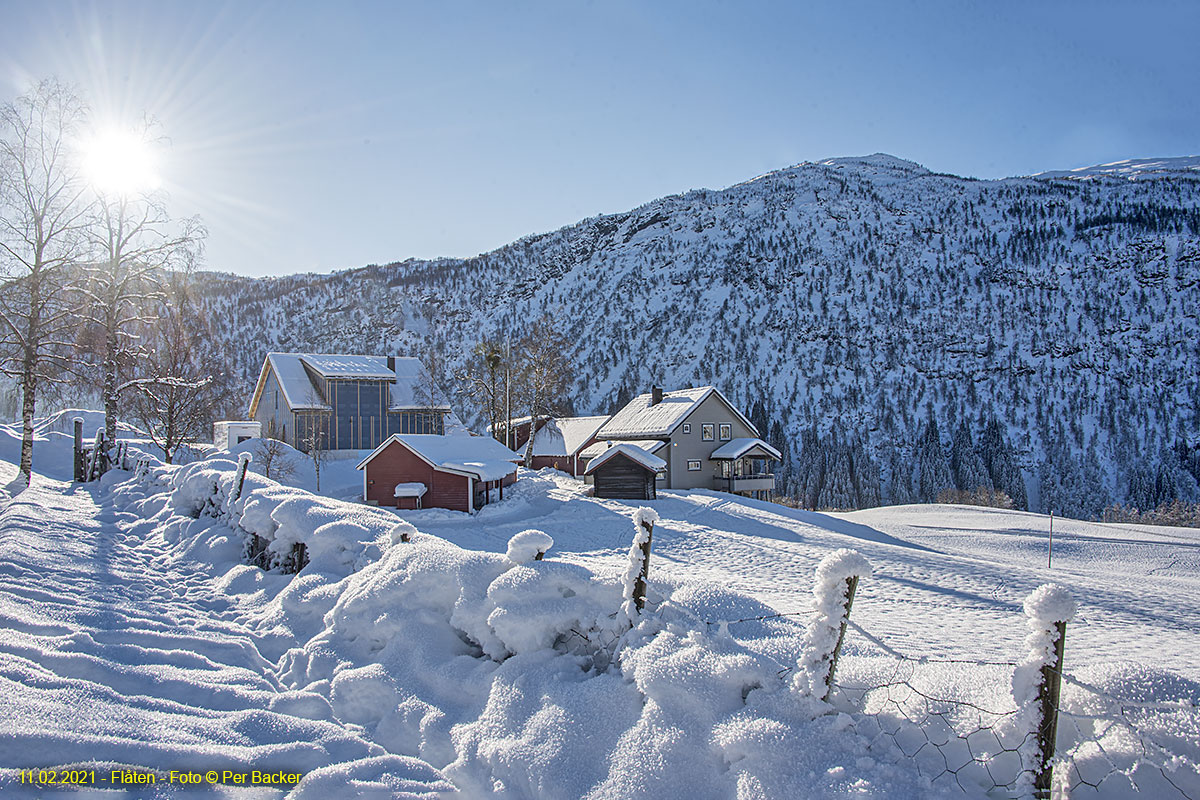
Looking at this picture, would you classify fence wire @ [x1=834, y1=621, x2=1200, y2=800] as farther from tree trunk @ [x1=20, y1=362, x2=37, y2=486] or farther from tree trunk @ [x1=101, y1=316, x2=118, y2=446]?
tree trunk @ [x1=101, y1=316, x2=118, y2=446]

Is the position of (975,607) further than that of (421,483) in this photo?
No

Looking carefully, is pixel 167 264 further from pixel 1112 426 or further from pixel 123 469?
pixel 1112 426

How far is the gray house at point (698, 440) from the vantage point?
37875 millimetres

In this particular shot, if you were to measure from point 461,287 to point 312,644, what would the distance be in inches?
6953

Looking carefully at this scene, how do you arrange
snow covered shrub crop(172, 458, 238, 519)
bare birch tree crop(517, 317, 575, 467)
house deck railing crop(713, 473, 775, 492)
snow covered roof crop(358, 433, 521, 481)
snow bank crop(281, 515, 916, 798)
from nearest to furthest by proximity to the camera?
1. snow bank crop(281, 515, 916, 798)
2. snow covered shrub crop(172, 458, 238, 519)
3. snow covered roof crop(358, 433, 521, 481)
4. bare birch tree crop(517, 317, 575, 467)
5. house deck railing crop(713, 473, 775, 492)

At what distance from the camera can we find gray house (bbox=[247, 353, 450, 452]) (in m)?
38.3

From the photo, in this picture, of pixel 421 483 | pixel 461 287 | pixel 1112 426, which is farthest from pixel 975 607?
pixel 461 287

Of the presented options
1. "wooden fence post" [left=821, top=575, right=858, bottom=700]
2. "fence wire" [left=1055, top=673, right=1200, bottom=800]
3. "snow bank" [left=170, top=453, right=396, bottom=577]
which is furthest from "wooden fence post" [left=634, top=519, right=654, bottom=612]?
"snow bank" [left=170, top=453, right=396, bottom=577]

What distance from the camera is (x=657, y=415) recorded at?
131ft

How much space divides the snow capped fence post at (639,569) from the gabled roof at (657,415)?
1295 inches

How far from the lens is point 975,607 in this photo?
13.0m

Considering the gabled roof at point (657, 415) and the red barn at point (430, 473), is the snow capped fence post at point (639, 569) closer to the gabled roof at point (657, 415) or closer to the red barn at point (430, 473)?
the red barn at point (430, 473)

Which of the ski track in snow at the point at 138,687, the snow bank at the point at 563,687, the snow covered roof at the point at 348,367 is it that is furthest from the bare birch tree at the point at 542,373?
the snow bank at the point at 563,687

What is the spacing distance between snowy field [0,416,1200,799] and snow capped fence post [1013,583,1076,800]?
13 cm
